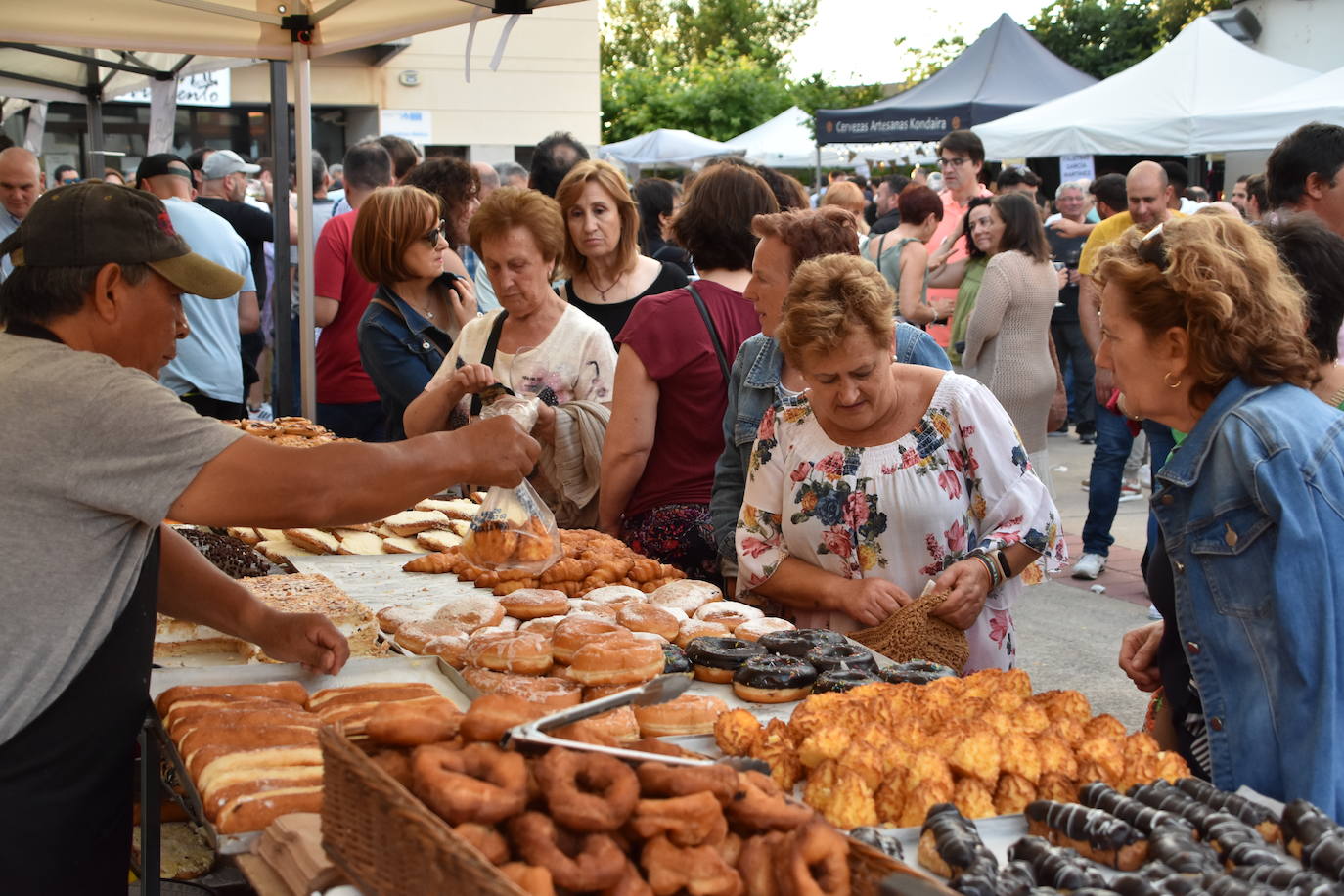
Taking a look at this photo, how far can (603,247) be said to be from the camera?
18.0 ft

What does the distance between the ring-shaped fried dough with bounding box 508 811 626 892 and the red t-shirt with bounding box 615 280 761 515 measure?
276cm

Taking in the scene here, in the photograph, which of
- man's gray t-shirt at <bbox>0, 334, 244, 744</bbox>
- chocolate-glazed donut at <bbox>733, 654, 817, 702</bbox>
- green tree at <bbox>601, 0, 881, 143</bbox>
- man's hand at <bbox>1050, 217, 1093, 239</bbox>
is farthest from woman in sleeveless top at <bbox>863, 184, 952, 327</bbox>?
green tree at <bbox>601, 0, 881, 143</bbox>

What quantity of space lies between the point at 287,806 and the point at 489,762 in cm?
68

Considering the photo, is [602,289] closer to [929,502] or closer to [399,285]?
[399,285]

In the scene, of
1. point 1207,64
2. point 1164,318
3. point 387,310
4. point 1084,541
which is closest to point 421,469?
point 1164,318

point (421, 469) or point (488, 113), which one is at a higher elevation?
point (488, 113)

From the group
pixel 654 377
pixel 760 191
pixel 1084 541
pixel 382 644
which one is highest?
pixel 760 191

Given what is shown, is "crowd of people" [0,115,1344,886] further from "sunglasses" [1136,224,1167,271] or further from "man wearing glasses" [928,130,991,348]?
"man wearing glasses" [928,130,991,348]

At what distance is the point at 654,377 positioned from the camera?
4.44 meters

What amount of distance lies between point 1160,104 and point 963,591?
10.7 metres

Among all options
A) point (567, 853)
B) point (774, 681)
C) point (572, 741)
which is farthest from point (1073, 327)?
point (567, 853)

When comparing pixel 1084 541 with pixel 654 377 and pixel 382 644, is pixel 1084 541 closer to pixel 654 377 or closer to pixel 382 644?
pixel 654 377

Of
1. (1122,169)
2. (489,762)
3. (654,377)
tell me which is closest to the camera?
(489,762)

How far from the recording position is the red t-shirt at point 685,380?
14.5 ft
